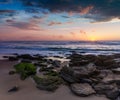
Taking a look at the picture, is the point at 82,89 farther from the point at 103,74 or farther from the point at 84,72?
the point at 103,74

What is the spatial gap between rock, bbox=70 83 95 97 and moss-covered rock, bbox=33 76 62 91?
666 mm

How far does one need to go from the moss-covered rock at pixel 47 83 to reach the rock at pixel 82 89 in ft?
2.19

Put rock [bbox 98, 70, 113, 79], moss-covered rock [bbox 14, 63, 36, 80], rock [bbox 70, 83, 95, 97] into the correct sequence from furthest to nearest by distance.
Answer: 1. moss-covered rock [bbox 14, 63, 36, 80]
2. rock [bbox 98, 70, 113, 79]
3. rock [bbox 70, 83, 95, 97]

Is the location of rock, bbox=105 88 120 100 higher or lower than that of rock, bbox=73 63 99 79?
lower

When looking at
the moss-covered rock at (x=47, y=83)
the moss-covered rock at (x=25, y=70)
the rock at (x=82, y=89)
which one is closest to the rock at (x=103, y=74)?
the rock at (x=82, y=89)

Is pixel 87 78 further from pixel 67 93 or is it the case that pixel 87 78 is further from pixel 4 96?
pixel 4 96

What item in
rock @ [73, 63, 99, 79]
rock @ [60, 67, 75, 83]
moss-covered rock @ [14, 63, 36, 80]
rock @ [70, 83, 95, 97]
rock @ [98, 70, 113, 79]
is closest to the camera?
rock @ [70, 83, 95, 97]

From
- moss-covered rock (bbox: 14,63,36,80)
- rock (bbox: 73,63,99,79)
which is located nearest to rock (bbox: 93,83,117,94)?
rock (bbox: 73,63,99,79)

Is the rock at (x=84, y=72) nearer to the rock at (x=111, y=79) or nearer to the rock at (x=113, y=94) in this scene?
the rock at (x=111, y=79)

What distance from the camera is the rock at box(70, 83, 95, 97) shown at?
20.8 feet

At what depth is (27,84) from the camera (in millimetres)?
7566

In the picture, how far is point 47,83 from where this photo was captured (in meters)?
6.98

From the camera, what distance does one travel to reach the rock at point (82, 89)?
20.8 ft

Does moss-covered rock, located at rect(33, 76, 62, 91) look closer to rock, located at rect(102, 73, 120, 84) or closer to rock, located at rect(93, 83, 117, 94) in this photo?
rock, located at rect(93, 83, 117, 94)
